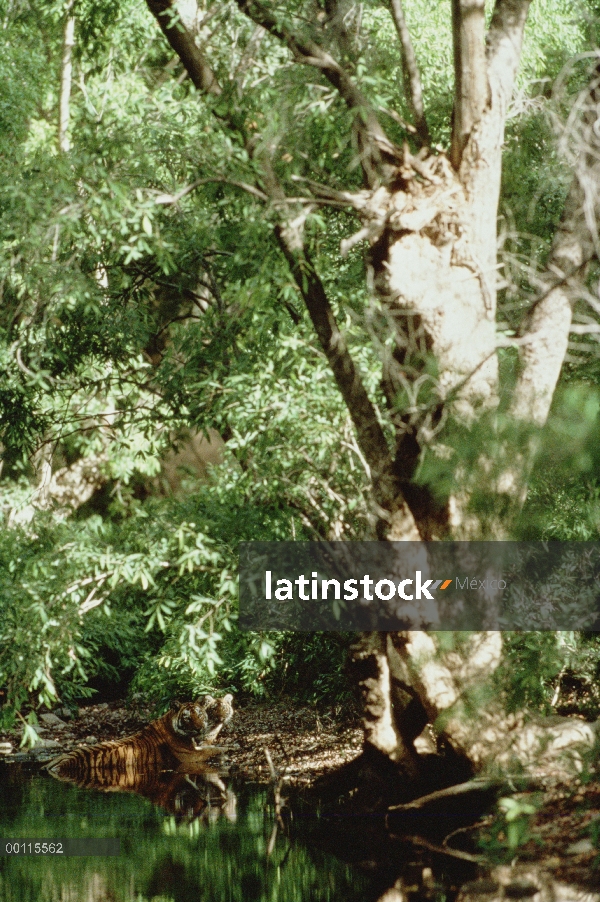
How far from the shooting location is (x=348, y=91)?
20.3 feet

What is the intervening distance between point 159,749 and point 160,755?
0.05m

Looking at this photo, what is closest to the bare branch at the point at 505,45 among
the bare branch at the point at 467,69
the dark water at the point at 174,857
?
the bare branch at the point at 467,69

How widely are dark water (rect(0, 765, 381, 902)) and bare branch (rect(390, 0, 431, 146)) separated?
4.16m

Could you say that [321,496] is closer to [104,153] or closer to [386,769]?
[386,769]

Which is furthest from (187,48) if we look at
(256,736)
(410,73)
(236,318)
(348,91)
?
(256,736)

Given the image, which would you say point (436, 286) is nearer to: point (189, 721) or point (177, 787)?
point (177, 787)

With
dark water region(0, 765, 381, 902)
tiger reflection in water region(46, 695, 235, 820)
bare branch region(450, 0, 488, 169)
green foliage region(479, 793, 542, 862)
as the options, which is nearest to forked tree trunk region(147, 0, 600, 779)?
bare branch region(450, 0, 488, 169)

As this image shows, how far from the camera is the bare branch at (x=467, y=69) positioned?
614 cm

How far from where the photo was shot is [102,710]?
1237 centimetres

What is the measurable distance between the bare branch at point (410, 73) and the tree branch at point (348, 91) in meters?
0.25

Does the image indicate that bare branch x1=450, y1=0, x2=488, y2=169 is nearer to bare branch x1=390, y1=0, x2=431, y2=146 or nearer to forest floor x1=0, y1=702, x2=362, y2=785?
bare branch x1=390, y1=0, x2=431, y2=146

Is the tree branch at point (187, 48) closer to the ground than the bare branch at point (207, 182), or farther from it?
farther from it

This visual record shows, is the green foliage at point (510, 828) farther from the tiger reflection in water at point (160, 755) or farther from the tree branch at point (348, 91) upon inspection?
the tree branch at point (348, 91)

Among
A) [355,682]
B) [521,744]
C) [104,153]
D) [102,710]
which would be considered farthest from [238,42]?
[102,710]
